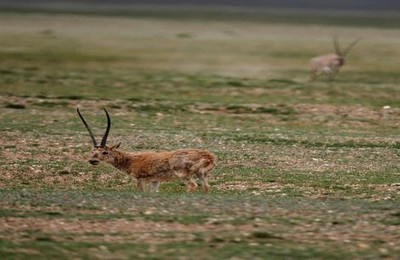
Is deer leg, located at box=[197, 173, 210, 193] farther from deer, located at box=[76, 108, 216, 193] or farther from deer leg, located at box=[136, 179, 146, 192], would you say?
deer leg, located at box=[136, 179, 146, 192]

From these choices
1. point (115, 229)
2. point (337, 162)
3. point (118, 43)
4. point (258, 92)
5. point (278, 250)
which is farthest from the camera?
point (118, 43)

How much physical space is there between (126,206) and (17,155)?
264 inches

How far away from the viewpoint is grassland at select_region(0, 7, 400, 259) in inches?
511

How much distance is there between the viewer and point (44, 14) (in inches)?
3137

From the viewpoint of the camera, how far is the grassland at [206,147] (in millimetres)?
12977

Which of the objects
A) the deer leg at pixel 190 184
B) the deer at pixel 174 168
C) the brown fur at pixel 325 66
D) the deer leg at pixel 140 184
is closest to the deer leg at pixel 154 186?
the deer at pixel 174 168

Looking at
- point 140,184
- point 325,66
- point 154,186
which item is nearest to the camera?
point 154,186

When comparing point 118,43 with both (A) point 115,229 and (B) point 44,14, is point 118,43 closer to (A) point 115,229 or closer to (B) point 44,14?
(B) point 44,14

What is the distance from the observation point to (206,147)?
2209cm

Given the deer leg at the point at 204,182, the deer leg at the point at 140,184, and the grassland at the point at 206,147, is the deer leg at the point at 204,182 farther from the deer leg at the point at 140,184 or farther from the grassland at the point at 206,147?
the deer leg at the point at 140,184

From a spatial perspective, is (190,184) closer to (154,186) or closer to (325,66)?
(154,186)

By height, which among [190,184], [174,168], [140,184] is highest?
[174,168]

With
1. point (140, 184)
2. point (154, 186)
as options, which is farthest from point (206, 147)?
point (154, 186)

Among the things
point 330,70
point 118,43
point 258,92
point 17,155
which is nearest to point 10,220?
point 17,155
